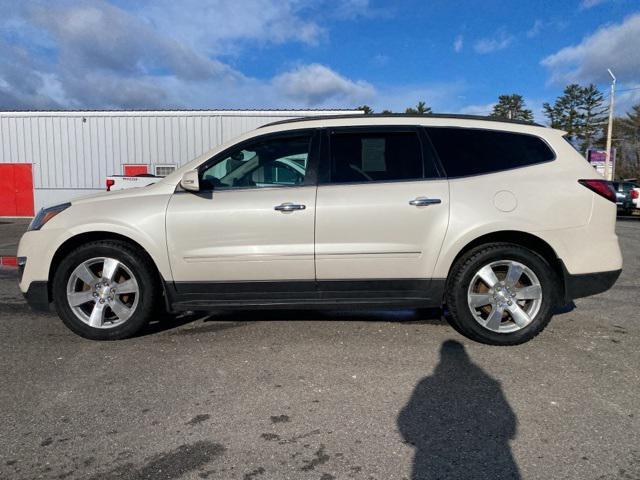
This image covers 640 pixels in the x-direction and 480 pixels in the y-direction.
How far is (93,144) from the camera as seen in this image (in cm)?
1941

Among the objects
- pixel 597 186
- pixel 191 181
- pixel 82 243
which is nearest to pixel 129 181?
pixel 82 243

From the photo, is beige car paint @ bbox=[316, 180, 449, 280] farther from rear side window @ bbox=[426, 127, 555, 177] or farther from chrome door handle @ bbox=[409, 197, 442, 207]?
rear side window @ bbox=[426, 127, 555, 177]

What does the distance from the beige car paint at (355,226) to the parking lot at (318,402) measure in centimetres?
69

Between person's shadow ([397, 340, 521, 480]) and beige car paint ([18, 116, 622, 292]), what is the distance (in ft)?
3.27

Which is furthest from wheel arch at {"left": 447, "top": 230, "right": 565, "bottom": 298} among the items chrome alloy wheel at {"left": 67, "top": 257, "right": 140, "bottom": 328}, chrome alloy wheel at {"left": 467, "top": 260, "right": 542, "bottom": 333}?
chrome alloy wheel at {"left": 67, "top": 257, "right": 140, "bottom": 328}

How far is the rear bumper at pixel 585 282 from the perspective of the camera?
4.06 m

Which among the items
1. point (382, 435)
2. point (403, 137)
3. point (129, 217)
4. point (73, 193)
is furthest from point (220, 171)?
point (73, 193)

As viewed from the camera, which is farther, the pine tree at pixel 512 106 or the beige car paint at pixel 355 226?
the pine tree at pixel 512 106

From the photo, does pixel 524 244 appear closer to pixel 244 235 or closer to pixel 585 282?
pixel 585 282

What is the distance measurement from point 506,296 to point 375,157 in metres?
1.61

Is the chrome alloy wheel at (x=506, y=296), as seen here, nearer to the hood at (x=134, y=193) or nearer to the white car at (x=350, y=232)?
the white car at (x=350, y=232)

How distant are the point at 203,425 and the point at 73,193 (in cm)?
1969

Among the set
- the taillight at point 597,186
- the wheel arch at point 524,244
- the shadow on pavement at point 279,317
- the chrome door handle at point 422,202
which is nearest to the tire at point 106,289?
the shadow on pavement at point 279,317

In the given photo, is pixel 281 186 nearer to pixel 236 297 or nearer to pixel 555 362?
pixel 236 297
